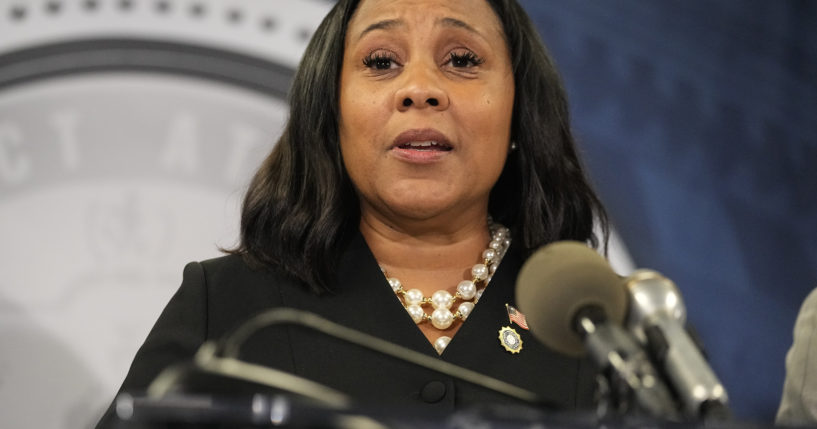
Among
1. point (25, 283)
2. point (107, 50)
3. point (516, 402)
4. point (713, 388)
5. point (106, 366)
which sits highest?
point (713, 388)

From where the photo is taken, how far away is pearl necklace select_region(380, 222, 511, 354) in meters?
1.80

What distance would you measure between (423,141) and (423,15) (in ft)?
0.84

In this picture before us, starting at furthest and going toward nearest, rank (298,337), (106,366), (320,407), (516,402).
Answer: (106,366), (298,337), (516,402), (320,407)

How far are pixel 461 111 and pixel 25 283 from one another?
1.12m

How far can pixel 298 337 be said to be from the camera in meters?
1.72

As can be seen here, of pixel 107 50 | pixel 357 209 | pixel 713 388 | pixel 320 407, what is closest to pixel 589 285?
pixel 713 388

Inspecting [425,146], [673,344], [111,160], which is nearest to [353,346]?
[425,146]

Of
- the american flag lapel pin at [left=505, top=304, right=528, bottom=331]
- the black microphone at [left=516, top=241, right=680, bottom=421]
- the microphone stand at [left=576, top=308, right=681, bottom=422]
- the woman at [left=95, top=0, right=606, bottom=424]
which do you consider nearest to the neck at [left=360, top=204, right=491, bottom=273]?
the woman at [left=95, top=0, right=606, bottom=424]

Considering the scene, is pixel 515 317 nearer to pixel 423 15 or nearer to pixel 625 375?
pixel 423 15

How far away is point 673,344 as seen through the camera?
1.01 metres

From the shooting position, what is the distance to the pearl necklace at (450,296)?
1.80 m

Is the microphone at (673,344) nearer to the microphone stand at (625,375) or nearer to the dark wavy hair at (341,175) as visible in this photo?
the microphone stand at (625,375)

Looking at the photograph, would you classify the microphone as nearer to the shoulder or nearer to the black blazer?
the black blazer

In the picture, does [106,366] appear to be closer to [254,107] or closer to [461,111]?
[254,107]
